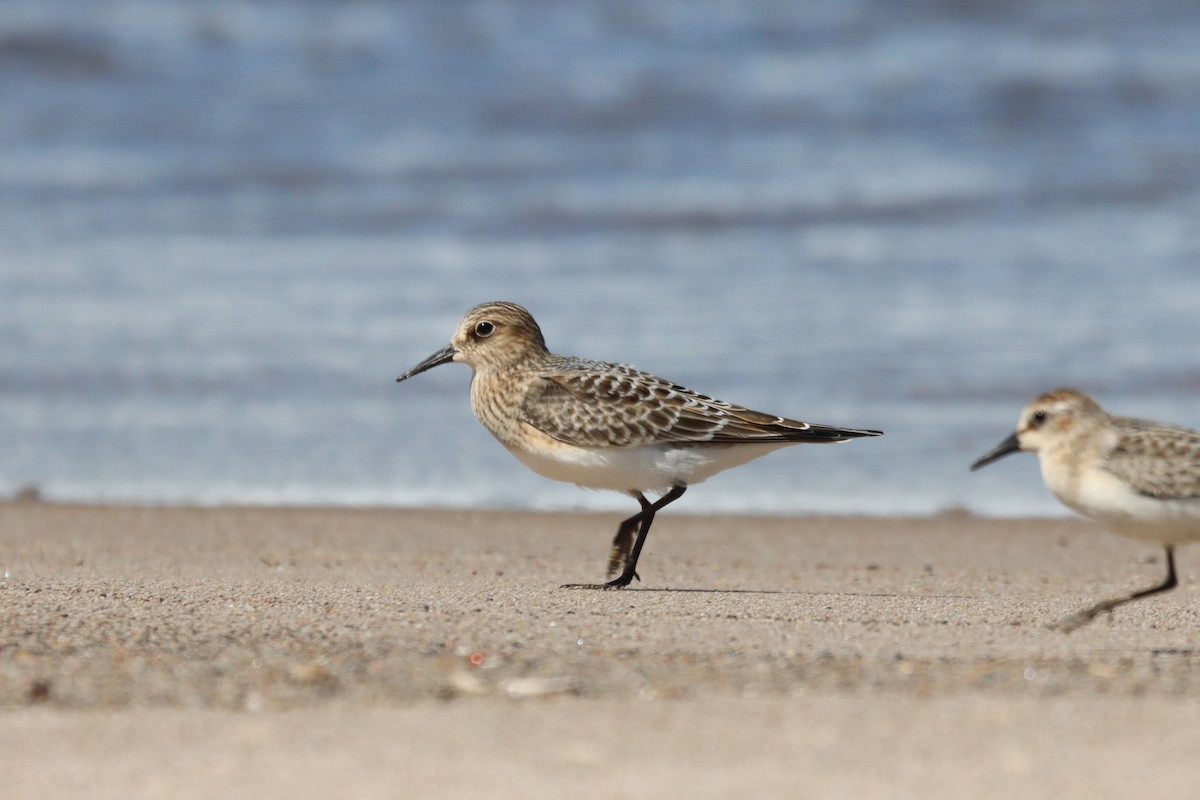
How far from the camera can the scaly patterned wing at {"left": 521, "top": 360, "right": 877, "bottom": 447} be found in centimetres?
618

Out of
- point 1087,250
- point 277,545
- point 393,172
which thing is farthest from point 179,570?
point 393,172

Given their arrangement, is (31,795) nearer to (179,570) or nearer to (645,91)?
(179,570)

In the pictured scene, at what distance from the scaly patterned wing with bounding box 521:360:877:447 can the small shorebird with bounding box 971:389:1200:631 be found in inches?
60.4

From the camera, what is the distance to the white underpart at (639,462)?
6176 mm

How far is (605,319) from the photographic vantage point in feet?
36.7

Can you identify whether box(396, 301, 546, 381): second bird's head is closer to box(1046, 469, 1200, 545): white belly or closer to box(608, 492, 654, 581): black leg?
box(608, 492, 654, 581): black leg

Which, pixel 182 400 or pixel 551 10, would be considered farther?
pixel 551 10

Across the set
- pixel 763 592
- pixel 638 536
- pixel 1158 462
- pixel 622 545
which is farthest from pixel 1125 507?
pixel 622 545

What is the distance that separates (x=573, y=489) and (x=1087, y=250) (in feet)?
19.4

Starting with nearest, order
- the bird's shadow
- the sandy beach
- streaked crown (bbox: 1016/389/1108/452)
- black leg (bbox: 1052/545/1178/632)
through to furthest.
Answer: the sandy beach
streaked crown (bbox: 1016/389/1108/452)
black leg (bbox: 1052/545/1178/632)
the bird's shadow

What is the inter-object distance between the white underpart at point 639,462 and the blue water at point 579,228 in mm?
1878

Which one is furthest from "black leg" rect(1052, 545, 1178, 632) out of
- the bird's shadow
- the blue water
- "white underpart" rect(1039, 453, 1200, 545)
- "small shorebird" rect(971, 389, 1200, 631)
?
the blue water

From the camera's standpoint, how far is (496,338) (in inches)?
265

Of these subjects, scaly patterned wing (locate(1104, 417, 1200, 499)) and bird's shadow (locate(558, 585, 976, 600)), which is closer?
scaly patterned wing (locate(1104, 417, 1200, 499))
